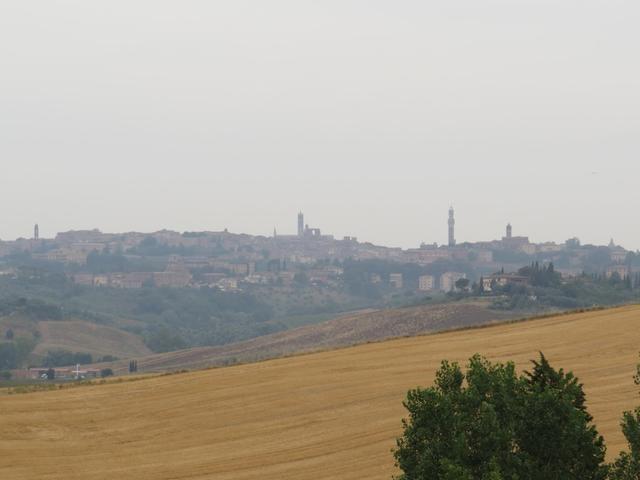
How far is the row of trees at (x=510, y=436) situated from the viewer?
1778cm

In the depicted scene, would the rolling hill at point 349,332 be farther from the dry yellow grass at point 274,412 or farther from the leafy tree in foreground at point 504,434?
the leafy tree in foreground at point 504,434

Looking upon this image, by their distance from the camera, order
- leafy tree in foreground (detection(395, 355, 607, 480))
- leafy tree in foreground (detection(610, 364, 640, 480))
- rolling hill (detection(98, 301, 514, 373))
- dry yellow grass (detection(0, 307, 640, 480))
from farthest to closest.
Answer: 1. rolling hill (detection(98, 301, 514, 373))
2. dry yellow grass (detection(0, 307, 640, 480))
3. leafy tree in foreground (detection(610, 364, 640, 480))
4. leafy tree in foreground (detection(395, 355, 607, 480))

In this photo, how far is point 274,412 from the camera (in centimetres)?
3462

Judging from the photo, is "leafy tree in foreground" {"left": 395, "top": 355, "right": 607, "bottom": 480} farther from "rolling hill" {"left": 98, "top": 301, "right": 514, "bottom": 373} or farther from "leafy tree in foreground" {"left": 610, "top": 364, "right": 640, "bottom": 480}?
"rolling hill" {"left": 98, "top": 301, "right": 514, "bottom": 373}

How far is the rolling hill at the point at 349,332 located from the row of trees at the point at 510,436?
9810 cm

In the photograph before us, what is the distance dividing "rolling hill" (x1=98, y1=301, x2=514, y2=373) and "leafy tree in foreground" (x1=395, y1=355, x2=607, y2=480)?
9806 cm

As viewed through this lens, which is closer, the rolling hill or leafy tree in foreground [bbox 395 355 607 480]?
leafy tree in foreground [bbox 395 355 607 480]

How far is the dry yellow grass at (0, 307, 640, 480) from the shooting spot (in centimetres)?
2919

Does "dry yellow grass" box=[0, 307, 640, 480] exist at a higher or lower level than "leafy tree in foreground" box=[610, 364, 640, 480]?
lower

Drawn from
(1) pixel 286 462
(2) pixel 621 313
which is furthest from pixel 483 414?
(2) pixel 621 313

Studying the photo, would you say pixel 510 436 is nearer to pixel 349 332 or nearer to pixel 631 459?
pixel 631 459

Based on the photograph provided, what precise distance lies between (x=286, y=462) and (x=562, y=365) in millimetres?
12161

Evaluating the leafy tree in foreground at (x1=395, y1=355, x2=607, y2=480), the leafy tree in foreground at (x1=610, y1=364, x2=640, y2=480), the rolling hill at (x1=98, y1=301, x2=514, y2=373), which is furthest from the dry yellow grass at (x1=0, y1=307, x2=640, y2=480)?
the rolling hill at (x1=98, y1=301, x2=514, y2=373)

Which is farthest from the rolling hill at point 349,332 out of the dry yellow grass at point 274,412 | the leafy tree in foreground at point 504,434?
the leafy tree in foreground at point 504,434
